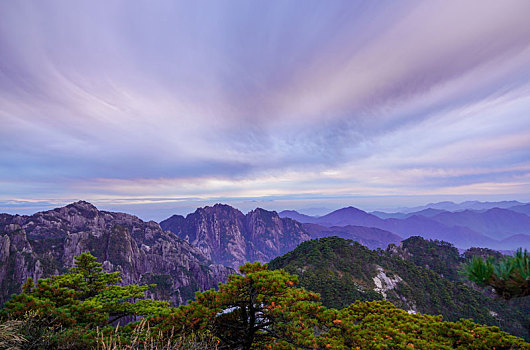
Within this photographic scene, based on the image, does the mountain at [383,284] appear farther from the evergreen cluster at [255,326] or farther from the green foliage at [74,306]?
the evergreen cluster at [255,326]

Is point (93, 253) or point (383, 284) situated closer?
point (383, 284)

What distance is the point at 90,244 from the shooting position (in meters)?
153

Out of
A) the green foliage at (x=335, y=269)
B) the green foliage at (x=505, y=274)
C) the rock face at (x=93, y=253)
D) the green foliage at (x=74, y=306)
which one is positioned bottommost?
the rock face at (x=93, y=253)

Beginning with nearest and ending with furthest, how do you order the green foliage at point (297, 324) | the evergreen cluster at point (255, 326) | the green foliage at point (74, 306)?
the evergreen cluster at point (255, 326), the green foliage at point (297, 324), the green foliage at point (74, 306)

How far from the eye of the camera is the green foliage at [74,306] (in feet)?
27.3

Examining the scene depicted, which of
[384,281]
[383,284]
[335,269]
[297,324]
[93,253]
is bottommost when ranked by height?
[93,253]

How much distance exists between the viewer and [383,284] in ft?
226

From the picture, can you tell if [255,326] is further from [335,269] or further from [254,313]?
[335,269]

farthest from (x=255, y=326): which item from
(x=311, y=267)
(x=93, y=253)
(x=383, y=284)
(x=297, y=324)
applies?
(x=93, y=253)

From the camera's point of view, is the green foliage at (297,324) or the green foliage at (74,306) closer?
the green foliage at (297,324)

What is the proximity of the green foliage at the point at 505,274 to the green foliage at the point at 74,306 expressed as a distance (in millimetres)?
11273

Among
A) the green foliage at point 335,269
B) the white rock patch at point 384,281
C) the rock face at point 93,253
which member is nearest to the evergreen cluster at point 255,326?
the green foliage at point 335,269

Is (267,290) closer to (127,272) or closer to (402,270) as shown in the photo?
(402,270)

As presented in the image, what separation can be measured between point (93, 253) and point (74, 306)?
575ft
